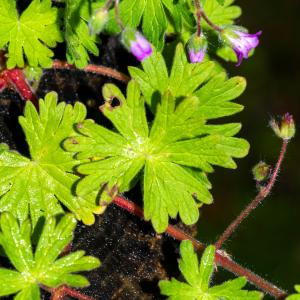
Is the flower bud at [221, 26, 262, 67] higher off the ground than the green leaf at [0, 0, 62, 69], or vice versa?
the green leaf at [0, 0, 62, 69]

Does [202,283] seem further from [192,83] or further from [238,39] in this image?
[238,39]

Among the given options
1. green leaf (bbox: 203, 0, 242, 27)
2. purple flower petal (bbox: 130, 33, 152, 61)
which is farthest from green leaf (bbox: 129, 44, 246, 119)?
green leaf (bbox: 203, 0, 242, 27)

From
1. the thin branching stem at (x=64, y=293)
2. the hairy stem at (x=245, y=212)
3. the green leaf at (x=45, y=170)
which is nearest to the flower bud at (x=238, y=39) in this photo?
the hairy stem at (x=245, y=212)

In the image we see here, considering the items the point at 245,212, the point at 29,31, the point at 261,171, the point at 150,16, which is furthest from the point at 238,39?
the point at 29,31

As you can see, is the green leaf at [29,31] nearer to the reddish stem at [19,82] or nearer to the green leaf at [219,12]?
the reddish stem at [19,82]

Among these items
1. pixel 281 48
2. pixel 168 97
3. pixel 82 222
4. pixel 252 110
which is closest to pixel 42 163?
pixel 82 222

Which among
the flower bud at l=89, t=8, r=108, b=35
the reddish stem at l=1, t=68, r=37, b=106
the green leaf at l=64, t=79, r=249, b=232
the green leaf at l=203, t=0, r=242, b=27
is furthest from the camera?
the green leaf at l=203, t=0, r=242, b=27

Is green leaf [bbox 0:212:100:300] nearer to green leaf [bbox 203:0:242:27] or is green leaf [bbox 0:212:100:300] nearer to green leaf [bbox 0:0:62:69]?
green leaf [bbox 0:0:62:69]
